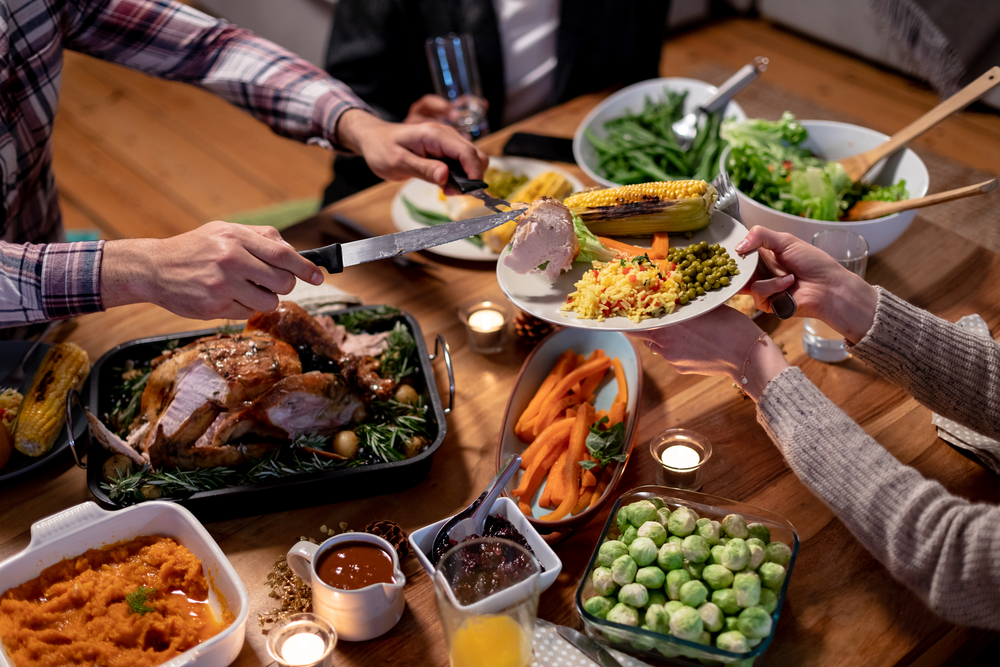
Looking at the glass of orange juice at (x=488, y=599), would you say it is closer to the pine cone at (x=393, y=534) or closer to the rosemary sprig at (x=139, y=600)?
the pine cone at (x=393, y=534)

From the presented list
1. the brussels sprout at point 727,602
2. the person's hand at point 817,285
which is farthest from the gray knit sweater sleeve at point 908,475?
the brussels sprout at point 727,602

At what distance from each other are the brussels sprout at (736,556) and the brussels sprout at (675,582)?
0.07 metres

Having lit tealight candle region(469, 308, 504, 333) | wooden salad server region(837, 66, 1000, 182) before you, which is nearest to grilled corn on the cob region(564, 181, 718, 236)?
lit tealight candle region(469, 308, 504, 333)

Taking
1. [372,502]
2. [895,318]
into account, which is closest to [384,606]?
[372,502]

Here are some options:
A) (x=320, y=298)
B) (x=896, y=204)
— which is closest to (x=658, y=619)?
(x=320, y=298)

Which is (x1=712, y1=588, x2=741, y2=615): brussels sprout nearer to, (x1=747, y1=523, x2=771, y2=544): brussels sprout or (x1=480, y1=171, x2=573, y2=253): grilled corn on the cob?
(x1=747, y1=523, x2=771, y2=544): brussels sprout

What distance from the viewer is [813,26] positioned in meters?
4.70

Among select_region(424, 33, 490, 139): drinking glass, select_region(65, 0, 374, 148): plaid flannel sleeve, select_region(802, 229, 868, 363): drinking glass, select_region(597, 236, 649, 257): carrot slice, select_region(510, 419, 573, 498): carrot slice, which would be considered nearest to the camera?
select_region(510, 419, 573, 498): carrot slice

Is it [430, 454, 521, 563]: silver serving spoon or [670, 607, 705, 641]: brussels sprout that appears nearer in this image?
[670, 607, 705, 641]: brussels sprout

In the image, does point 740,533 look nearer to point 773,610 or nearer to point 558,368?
point 773,610

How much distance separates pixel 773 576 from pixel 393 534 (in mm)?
716

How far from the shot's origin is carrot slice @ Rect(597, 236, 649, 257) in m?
1.67

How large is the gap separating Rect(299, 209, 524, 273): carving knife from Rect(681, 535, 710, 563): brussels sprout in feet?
2.50

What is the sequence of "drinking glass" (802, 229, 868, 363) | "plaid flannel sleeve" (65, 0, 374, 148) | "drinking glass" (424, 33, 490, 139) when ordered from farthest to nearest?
"drinking glass" (424, 33, 490, 139) → "plaid flannel sleeve" (65, 0, 374, 148) → "drinking glass" (802, 229, 868, 363)
